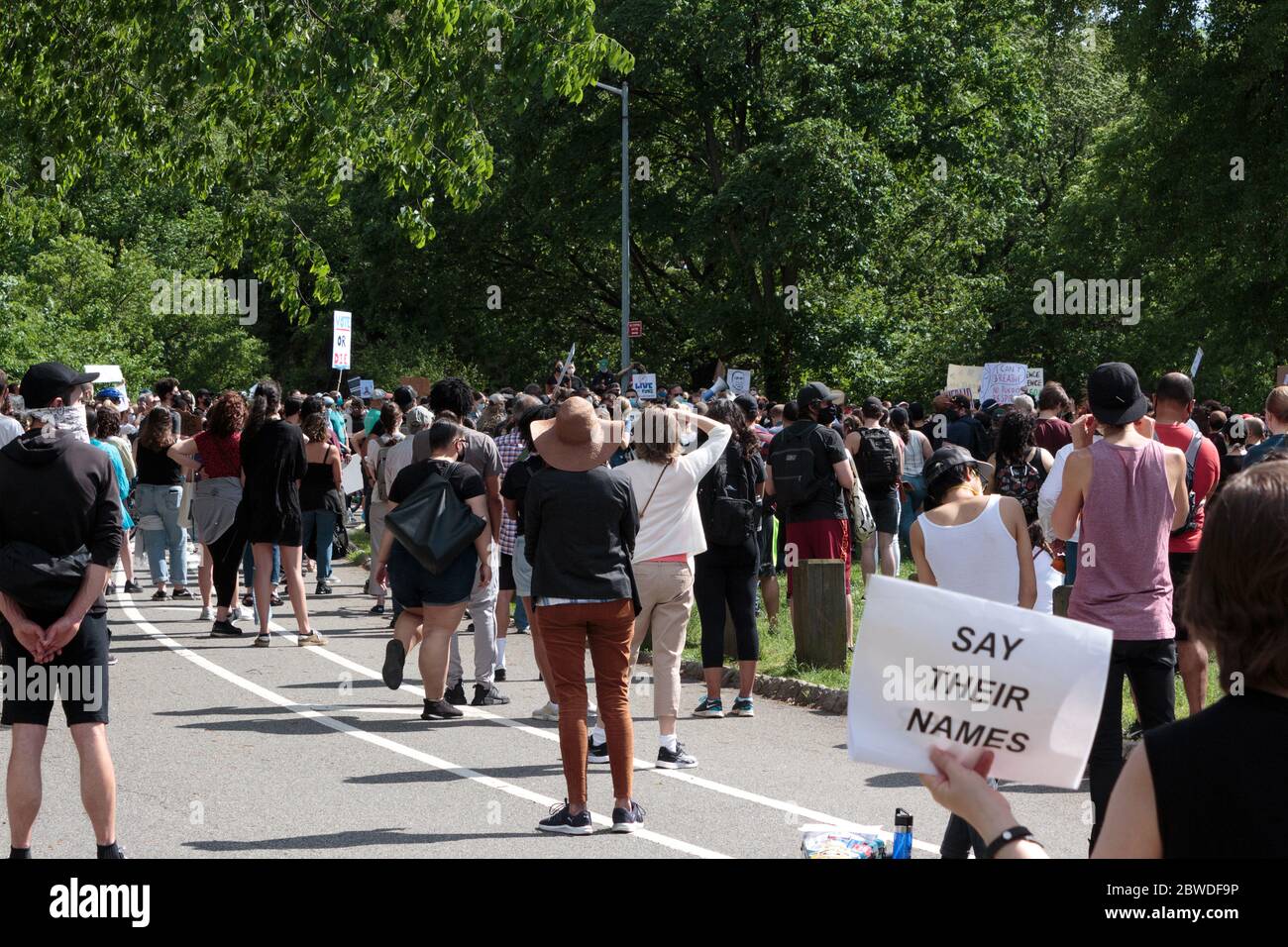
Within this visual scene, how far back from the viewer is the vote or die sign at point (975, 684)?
259cm

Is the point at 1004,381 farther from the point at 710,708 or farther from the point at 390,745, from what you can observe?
the point at 390,745

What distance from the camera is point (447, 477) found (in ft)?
30.6

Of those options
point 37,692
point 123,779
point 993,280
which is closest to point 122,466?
point 123,779

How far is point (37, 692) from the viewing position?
5.96m

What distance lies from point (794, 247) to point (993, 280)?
12.3 metres

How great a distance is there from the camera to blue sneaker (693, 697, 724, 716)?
10016mm

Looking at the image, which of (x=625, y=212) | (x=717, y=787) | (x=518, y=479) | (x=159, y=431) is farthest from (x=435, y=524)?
(x=625, y=212)

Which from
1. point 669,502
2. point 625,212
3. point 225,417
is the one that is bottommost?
point 669,502

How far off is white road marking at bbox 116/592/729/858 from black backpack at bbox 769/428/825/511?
325cm

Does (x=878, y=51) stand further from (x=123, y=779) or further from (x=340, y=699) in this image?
(x=123, y=779)

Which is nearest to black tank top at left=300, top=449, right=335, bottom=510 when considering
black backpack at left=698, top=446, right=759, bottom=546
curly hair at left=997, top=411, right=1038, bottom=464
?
black backpack at left=698, top=446, right=759, bottom=546

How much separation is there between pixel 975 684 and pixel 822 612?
8.44m

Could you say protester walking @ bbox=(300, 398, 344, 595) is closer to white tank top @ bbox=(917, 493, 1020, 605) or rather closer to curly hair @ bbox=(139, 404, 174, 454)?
curly hair @ bbox=(139, 404, 174, 454)
